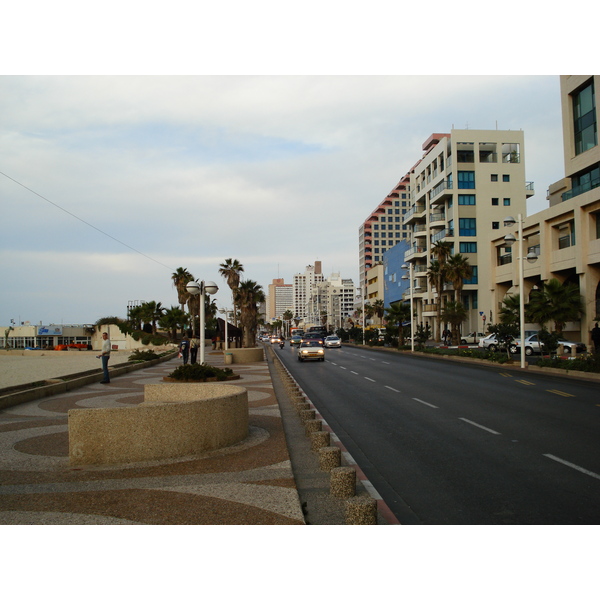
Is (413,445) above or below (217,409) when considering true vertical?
below

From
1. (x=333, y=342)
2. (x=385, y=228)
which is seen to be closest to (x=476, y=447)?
(x=333, y=342)

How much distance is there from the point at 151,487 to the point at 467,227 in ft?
212

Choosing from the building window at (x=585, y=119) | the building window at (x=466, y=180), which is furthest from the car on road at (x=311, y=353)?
the building window at (x=466, y=180)

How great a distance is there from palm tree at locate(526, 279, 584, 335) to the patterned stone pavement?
98.4 feet

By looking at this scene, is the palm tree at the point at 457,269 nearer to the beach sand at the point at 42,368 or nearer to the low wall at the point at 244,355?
Answer: the low wall at the point at 244,355

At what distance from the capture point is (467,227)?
66000mm

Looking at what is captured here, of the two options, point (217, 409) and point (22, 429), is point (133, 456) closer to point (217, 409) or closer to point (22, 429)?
point (217, 409)

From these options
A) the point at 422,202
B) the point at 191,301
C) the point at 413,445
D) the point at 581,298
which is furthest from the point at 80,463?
the point at 422,202

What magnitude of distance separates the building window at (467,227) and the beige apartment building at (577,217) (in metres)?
21.7

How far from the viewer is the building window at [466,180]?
2596 inches

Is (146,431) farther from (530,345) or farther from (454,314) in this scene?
(454,314)

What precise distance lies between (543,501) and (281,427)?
5528 millimetres

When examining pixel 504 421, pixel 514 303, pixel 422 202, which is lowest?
pixel 504 421

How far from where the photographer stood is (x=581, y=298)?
35.6m
